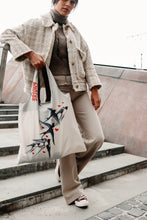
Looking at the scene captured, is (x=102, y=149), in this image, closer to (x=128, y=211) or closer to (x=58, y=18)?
(x=128, y=211)

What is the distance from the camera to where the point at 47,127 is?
6.26 feet

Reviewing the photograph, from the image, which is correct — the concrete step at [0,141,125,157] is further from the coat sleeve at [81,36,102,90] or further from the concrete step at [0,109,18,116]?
the concrete step at [0,109,18,116]

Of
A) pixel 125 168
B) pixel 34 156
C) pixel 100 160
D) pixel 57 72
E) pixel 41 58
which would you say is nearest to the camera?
pixel 34 156

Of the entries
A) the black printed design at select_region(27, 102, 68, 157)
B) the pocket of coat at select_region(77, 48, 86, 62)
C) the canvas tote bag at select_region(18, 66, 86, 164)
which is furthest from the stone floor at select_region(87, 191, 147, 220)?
the pocket of coat at select_region(77, 48, 86, 62)

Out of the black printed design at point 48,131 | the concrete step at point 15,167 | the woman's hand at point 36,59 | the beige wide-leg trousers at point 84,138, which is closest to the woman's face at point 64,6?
the woman's hand at point 36,59

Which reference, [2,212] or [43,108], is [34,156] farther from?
[2,212]

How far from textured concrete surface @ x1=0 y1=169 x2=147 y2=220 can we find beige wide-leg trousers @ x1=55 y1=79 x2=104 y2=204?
0.51 feet

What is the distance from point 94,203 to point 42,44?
177cm

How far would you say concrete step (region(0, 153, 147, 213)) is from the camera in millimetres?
2213

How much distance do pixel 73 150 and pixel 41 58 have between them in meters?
0.85

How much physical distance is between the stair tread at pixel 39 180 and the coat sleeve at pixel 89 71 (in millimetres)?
1225

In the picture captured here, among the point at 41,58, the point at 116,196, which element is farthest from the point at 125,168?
the point at 41,58

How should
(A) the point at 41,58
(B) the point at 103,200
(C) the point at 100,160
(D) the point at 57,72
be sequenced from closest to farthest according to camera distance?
(A) the point at 41,58 → (D) the point at 57,72 → (B) the point at 103,200 → (C) the point at 100,160

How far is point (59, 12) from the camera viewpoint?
2213 mm
